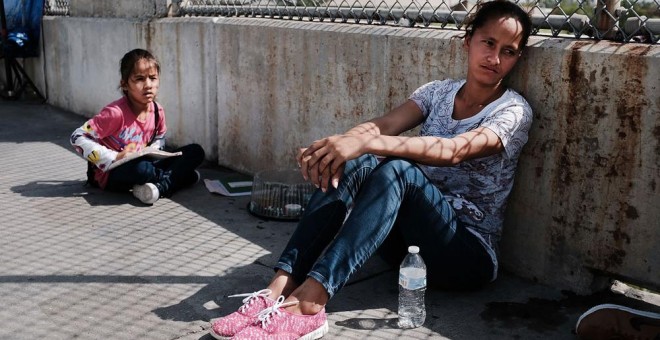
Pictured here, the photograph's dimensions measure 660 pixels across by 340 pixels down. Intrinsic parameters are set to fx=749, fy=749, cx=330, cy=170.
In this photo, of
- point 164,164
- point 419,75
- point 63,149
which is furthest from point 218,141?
point 419,75

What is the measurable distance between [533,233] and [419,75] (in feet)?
3.46

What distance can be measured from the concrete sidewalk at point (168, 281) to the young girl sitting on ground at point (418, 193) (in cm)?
21

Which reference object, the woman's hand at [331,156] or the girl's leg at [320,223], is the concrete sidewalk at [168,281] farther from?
the woman's hand at [331,156]

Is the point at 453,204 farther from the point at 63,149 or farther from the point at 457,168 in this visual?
the point at 63,149

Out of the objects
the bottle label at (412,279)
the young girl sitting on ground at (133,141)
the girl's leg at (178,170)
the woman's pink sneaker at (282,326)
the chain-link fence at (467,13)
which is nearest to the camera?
the woman's pink sneaker at (282,326)

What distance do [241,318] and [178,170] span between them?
7.65ft

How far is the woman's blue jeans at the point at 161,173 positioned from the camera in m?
4.98

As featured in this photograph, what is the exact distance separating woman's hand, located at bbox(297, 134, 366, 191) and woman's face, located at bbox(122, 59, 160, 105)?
7.37ft

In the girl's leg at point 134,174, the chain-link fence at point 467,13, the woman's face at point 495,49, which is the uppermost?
the chain-link fence at point 467,13

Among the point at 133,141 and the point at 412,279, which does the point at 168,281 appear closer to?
the point at 412,279

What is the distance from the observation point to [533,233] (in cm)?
360

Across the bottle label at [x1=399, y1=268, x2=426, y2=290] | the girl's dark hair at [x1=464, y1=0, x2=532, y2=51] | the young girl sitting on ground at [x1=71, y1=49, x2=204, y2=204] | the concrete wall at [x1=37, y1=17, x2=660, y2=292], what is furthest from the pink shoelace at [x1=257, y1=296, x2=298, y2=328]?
the young girl sitting on ground at [x1=71, y1=49, x2=204, y2=204]

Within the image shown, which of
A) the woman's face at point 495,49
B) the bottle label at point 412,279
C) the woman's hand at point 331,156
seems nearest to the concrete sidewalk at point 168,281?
the bottle label at point 412,279

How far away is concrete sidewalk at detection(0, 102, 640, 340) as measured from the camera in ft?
10.3
